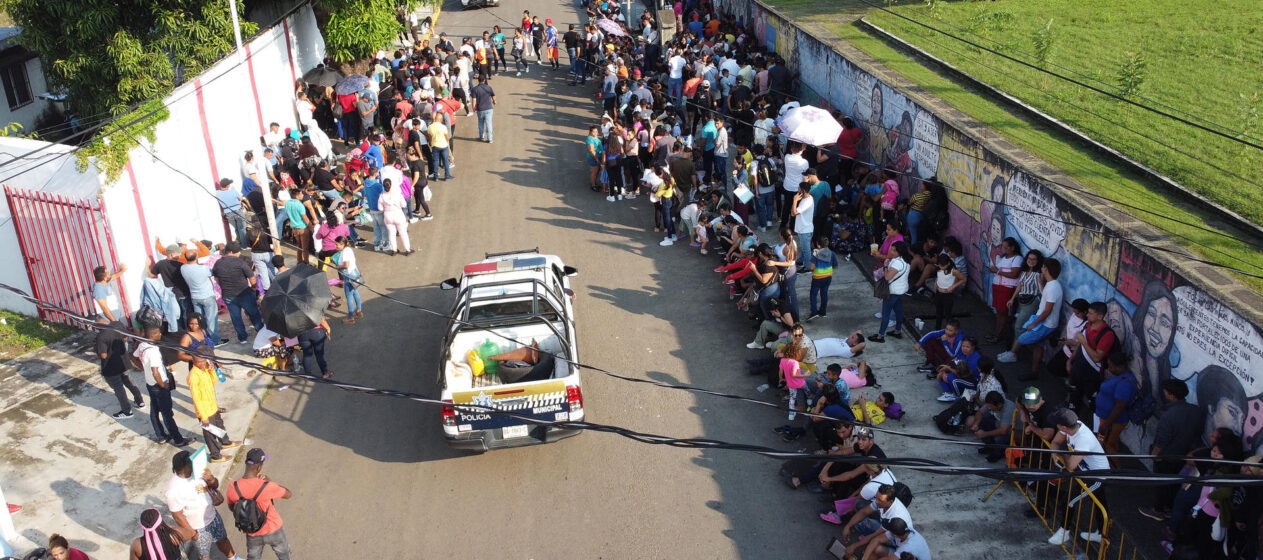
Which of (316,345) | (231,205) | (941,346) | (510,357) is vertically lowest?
(941,346)

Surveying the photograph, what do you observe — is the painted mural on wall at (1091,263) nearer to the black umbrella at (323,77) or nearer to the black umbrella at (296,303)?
the black umbrella at (296,303)

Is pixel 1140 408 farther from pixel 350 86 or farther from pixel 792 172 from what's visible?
pixel 350 86

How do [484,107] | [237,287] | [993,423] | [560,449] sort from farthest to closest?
1. [484,107]
2. [237,287]
3. [560,449]
4. [993,423]

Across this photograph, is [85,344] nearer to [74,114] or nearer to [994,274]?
[74,114]

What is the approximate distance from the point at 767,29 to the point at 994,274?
13496mm

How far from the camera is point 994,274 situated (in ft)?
42.4

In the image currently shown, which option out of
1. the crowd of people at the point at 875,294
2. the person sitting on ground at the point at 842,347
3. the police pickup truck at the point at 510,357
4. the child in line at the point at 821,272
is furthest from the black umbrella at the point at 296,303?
the child in line at the point at 821,272

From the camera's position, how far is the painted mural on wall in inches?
352

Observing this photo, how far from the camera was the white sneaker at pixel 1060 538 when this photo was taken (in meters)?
9.02

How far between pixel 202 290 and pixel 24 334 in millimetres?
3261

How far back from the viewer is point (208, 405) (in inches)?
427

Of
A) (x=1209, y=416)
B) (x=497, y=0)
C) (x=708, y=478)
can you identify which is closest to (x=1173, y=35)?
(x=1209, y=416)

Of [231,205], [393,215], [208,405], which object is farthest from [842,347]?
[231,205]

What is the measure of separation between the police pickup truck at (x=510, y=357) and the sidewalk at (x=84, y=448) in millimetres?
2701
